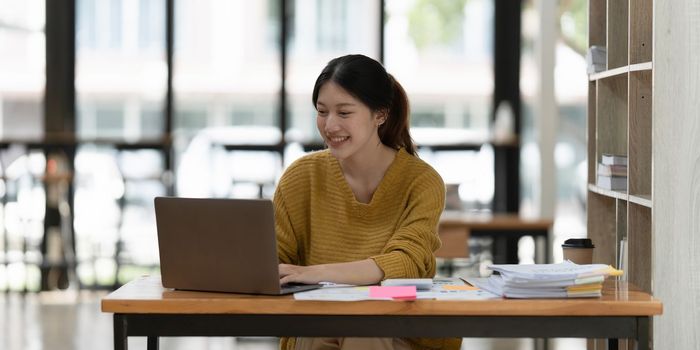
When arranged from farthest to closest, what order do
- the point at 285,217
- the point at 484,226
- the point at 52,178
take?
1. the point at 52,178
2. the point at 484,226
3. the point at 285,217

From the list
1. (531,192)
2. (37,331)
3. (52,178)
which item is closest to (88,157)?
(52,178)

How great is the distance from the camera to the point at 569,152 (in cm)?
833

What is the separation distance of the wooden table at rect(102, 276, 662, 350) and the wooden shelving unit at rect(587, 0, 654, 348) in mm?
704

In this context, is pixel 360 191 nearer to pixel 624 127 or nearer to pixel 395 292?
pixel 395 292

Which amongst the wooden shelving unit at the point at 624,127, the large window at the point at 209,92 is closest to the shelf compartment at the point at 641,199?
the wooden shelving unit at the point at 624,127

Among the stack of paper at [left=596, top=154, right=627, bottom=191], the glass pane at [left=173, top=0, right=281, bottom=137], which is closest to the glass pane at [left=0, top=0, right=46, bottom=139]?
the glass pane at [left=173, top=0, right=281, bottom=137]

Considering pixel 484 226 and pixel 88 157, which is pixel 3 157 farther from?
pixel 484 226

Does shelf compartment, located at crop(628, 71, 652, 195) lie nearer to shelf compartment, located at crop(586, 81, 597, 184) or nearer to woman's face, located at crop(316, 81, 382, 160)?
shelf compartment, located at crop(586, 81, 597, 184)

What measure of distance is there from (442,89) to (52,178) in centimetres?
291

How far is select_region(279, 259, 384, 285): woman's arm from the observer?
2.53m

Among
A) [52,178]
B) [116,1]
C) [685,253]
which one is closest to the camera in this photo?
[685,253]

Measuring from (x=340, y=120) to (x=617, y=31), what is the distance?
3.93ft

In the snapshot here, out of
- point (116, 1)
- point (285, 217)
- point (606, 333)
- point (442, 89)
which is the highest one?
point (116, 1)

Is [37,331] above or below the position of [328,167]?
below
